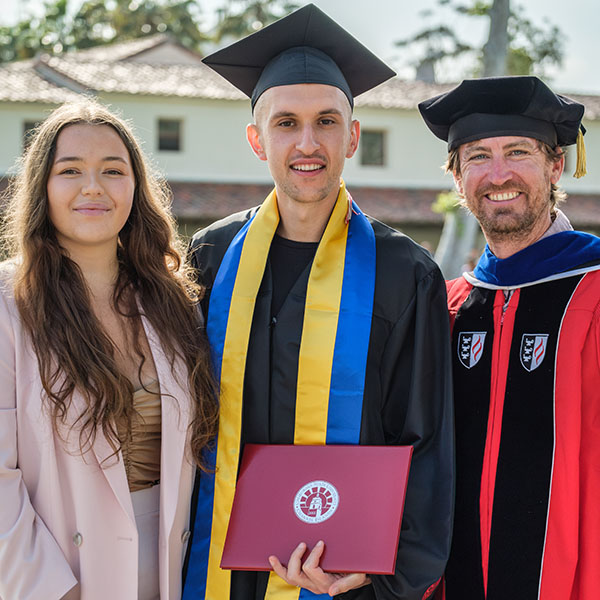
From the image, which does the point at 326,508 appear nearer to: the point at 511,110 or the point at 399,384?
the point at 399,384

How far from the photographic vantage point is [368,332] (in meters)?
2.61

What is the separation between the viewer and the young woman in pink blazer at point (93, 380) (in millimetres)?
2256

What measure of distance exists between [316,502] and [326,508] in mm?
36

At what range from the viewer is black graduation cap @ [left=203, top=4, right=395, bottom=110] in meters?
2.77

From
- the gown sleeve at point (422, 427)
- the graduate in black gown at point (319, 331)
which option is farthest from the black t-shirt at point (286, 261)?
the gown sleeve at point (422, 427)

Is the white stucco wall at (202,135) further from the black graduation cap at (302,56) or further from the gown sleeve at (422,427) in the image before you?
the gown sleeve at (422,427)

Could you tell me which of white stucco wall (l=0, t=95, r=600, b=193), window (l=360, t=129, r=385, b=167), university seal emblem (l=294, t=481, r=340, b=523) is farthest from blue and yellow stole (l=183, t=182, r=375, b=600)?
window (l=360, t=129, r=385, b=167)

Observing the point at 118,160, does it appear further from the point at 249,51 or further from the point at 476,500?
the point at 476,500

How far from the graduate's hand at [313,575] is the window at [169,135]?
787 inches

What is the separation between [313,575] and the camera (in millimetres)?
2256

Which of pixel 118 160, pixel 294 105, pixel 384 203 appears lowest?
pixel 118 160

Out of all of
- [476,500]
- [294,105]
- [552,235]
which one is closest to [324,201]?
[294,105]

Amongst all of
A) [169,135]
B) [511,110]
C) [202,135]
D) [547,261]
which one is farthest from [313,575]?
[169,135]

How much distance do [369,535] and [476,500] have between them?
49 cm
